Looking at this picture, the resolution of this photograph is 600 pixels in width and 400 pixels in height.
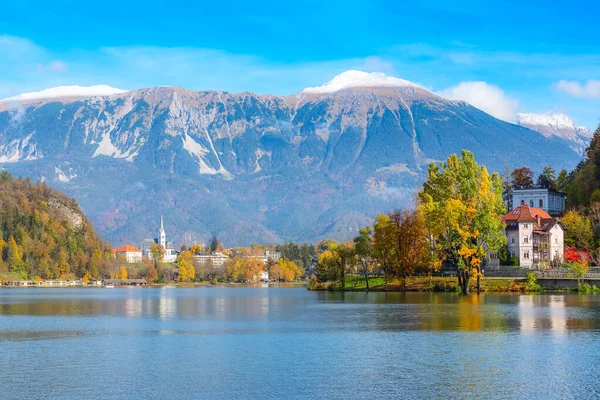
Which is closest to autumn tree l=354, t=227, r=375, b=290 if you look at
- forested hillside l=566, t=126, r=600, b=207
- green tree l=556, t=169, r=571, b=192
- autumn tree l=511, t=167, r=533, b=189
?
forested hillside l=566, t=126, r=600, b=207

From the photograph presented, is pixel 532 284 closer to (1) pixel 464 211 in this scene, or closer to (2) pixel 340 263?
(1) pixel 464 211

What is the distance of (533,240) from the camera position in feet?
445

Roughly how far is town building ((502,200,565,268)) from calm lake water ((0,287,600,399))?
49373 millimetres

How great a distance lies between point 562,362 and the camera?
4925 centimetres

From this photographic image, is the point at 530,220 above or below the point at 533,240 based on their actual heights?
above

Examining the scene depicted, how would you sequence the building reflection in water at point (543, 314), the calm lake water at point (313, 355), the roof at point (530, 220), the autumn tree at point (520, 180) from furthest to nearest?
the autumn tree at point (520, 180)
the roof at point (530, 220)
the building reflection in water at point (543, 314)
the calm lake water at point (313, 355)

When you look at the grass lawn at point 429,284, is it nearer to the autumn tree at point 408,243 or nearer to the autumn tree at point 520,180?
the autumn tree at point 408,243

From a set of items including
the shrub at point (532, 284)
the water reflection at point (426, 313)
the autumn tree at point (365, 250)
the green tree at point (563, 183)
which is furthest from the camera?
the green tree at point (563, 183)

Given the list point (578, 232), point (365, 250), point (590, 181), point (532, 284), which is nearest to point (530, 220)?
point (578, 232)

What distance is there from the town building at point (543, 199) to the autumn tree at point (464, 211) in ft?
201

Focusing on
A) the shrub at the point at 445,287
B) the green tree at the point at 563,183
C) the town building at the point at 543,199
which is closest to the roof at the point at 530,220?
the shrub at the point at 445,287

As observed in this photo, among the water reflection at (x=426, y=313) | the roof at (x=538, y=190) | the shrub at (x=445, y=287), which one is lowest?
the water reflection at (x=426, y=313)

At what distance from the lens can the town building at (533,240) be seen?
134500 mm

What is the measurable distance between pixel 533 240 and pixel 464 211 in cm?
3097
